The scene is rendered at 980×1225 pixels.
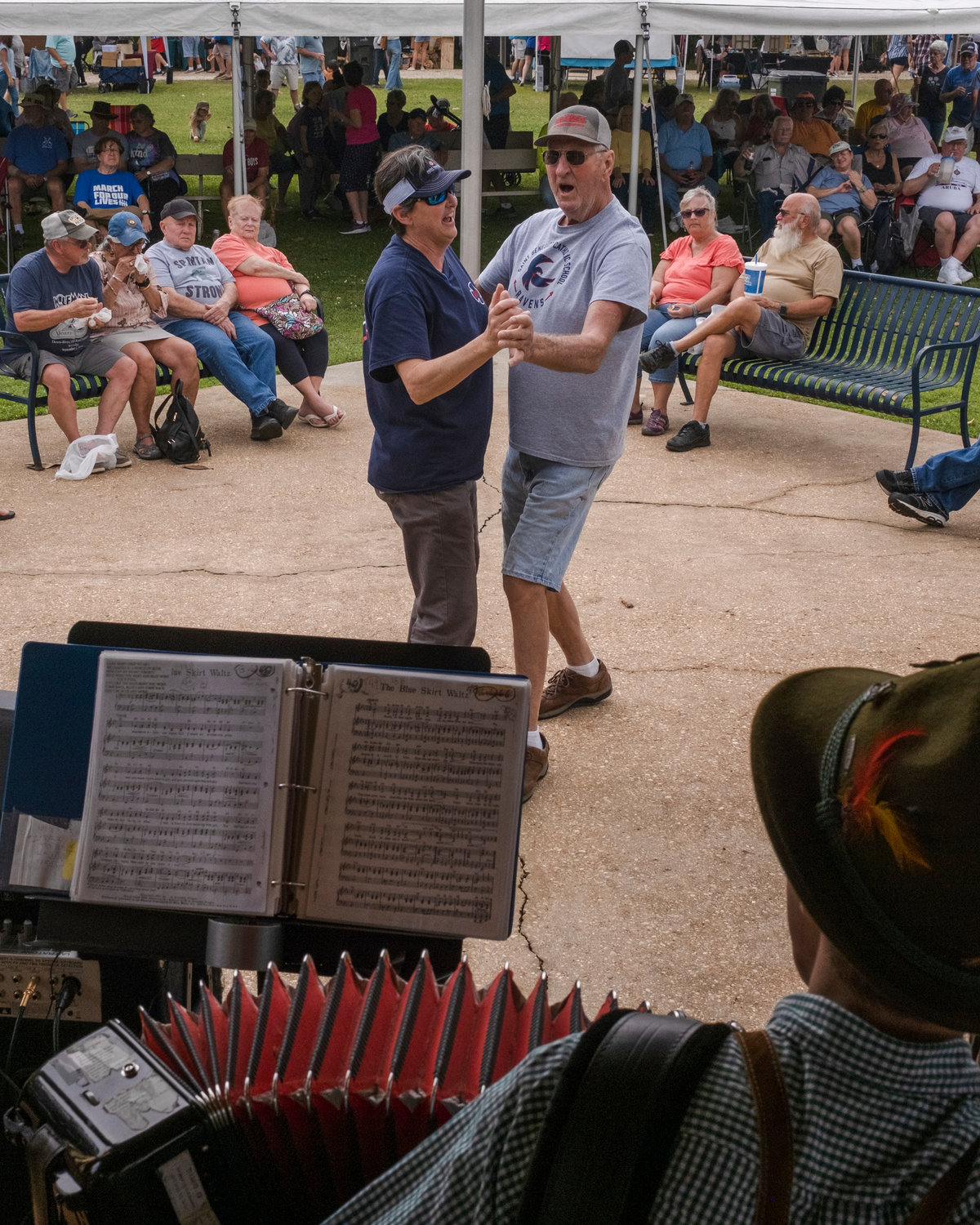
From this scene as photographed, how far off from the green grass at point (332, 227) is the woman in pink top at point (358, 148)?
333mm

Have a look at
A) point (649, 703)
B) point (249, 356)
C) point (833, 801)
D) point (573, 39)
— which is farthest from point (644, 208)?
point (833, 801)

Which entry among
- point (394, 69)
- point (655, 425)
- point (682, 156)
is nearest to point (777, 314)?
point (655, 425)

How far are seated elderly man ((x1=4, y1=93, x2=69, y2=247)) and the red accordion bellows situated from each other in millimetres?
13759

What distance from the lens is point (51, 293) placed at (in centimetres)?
698

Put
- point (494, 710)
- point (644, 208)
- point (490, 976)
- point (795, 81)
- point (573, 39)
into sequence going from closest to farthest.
A: point (494, 710) < point (490, 976) < point (573, 39) < point (644, 208) < point (795, 81)

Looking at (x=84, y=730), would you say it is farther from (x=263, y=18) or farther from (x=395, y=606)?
(x=263, y=18)

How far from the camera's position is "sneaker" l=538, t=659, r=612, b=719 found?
445 centimetres

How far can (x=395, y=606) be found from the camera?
5289 mm

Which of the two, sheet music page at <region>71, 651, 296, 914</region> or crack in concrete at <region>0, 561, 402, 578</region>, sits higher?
sheet music page at <region>71, 651, 296, 914</region>

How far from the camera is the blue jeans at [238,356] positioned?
7621 millimetres

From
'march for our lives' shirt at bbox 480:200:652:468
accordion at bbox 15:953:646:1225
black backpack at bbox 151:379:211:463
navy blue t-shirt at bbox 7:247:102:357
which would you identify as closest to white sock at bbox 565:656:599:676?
'march for our lives' shirt at bbox 480:200:652:468

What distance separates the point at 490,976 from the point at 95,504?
4240 millimetres

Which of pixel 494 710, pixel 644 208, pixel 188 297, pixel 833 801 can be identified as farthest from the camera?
pixel 644 208

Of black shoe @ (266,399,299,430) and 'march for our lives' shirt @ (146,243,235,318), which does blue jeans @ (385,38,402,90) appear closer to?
'march for our lives' shirt @ (146,243,235,318)
